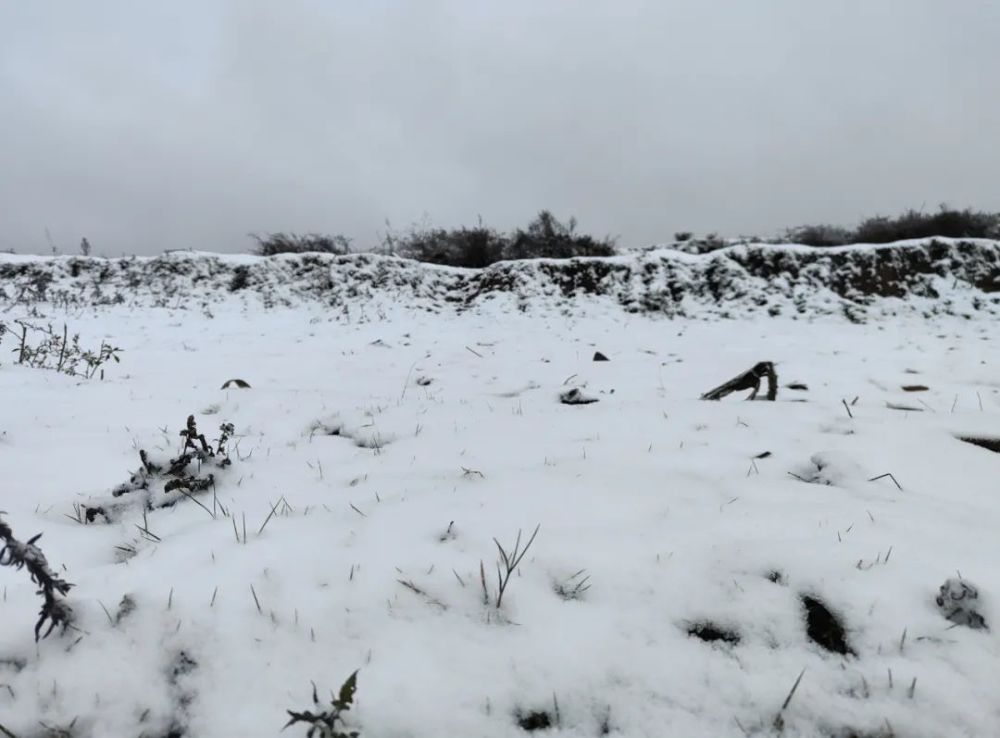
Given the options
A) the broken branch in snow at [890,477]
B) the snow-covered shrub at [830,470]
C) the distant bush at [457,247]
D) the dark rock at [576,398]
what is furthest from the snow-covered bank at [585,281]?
the broken branch in snow at [890,477]

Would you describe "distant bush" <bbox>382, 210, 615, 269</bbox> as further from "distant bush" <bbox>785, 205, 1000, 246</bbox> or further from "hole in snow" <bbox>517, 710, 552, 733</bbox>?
"hole in snow" <bbox>517, 710, 552, 733</bbox>

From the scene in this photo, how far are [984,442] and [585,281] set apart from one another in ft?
32.3

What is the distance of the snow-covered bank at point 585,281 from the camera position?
10.1 metres

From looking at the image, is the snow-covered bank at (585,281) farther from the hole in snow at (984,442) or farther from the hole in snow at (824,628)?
the hole in snow at (824,628)

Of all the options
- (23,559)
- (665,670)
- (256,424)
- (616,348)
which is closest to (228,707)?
(23,559)

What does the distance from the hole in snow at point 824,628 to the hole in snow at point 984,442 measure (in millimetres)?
1925

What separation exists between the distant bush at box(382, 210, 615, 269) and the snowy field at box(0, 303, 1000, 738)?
1284 cm

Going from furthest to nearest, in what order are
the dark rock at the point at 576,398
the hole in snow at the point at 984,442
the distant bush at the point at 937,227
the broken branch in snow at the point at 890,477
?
the distant bush at the point at 937,227, the dark rock at the point at 576,398, the hole in snow at the point at 984,442, the broken branch in snow at the point at 890,477

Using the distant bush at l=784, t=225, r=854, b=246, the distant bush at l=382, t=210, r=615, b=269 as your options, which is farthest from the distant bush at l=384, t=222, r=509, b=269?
the distant bush at l=784, t=225, r=854, b=246

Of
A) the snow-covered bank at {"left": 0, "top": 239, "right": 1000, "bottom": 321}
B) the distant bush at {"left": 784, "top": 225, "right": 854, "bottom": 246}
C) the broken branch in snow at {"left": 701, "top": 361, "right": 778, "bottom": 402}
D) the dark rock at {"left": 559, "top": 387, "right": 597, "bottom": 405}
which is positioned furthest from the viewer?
the distant bush at {"left": 784, "top": 225, "right": 854, "bottom": 246}

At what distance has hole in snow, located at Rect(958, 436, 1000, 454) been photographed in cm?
257

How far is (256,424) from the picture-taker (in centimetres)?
353

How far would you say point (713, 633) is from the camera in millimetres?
1363

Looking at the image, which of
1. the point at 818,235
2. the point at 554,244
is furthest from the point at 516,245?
the point at 818,235
